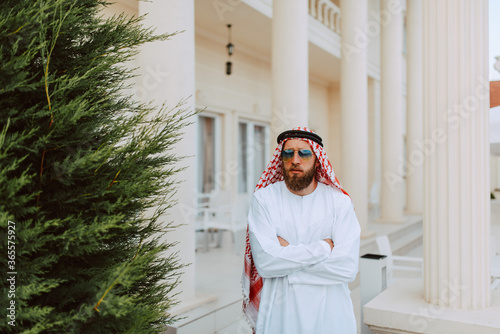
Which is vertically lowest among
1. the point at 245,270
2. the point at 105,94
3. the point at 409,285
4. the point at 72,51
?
the point at 409,285

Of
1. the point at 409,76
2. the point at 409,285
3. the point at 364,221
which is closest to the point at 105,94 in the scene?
the point at 409,285

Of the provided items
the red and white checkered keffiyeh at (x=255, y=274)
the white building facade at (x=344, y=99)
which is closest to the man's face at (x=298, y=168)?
the red and white checkered keffiyeh at (x=255, y=274)

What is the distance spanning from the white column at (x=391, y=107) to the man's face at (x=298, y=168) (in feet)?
25.9

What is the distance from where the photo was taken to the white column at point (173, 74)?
369cm

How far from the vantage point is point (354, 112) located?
308 inches

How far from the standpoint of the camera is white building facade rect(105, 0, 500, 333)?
2.81m

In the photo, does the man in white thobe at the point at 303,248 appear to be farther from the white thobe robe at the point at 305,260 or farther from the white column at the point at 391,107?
the white column at the point at 391,107

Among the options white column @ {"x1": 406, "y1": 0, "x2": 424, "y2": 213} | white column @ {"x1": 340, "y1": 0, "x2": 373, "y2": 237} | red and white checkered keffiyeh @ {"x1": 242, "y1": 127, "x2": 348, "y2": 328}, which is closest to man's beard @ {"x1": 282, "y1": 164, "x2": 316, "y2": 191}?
red and white checkered keffiyeh @ {"x1": 242, "y1": 127, "x2": 348, "y2": 328}

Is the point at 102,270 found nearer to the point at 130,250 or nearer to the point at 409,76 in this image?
the point at 130,250

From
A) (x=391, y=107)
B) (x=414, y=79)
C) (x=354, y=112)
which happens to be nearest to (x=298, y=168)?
(x=354, y=112)

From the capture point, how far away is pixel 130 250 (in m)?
1.78

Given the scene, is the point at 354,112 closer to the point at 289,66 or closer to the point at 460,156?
the point at 289,66

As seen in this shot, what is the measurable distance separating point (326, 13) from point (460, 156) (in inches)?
330

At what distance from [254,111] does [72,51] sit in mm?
9305
